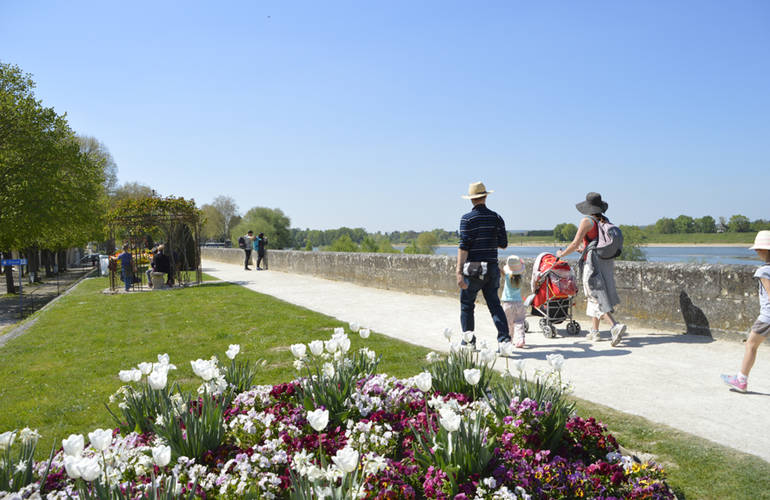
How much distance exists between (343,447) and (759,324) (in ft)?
12.0

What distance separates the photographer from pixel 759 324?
4.18 m

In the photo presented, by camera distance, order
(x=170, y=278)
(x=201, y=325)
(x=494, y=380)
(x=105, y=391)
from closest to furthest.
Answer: (x=494, y=380) → (x=105, y=391) → (x=201, y=325) → (x=170, y=278)

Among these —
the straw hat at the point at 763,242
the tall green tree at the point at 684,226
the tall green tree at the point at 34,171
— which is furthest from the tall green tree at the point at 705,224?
the tall green tree at the point at 34,171

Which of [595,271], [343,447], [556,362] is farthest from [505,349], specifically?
[595,271]

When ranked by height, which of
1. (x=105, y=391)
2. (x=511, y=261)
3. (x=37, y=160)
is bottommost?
(x=105, y=391)

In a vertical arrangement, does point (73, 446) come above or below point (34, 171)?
below

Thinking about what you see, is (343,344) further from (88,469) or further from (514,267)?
(514,267)

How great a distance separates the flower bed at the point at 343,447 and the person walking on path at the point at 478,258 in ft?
7.15

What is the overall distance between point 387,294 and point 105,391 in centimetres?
797

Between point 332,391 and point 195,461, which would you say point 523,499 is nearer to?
point 332,391

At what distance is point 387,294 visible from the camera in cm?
1239

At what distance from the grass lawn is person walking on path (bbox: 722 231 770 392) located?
129 centimetres

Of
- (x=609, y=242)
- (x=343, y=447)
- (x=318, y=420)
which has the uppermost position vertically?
(x=609, y=242)

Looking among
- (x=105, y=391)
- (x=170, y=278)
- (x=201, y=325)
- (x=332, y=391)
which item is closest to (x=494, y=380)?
(x=332, y=391)
